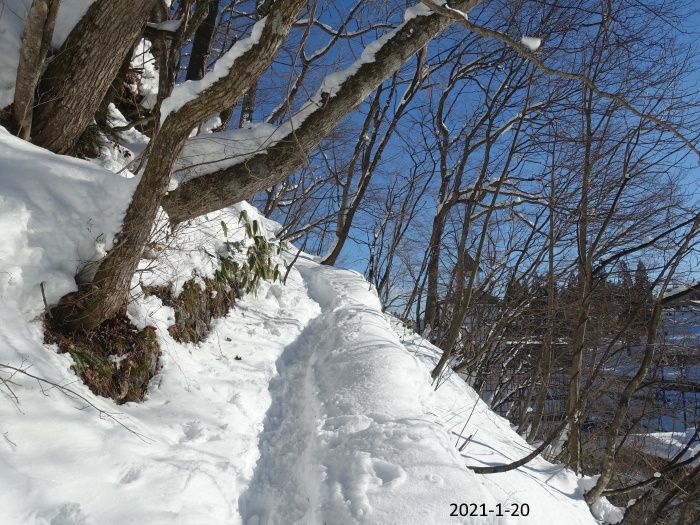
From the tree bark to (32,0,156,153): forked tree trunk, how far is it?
96 centimetres

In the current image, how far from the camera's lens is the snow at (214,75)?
2.05 meters

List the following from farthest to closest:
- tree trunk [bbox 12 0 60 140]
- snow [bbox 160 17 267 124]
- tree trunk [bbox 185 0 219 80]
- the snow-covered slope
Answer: tree trunk [bbox 185 0 219 80], tree trunk [bbox 12 0 60 140], snow [bbox 160 17 267 124], the snow-covered slope

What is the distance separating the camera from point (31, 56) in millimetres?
2674

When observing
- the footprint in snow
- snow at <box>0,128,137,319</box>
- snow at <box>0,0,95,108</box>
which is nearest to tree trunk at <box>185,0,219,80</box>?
snow at <box>0,0,95,108</box>

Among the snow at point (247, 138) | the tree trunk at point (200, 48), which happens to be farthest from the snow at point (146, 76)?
the snow at point (247, 138)

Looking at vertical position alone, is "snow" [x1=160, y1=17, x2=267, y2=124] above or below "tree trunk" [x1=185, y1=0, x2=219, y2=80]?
below

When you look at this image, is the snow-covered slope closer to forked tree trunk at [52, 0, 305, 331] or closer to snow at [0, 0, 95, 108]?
forked tree trunk at [52, 0, 305, 331]

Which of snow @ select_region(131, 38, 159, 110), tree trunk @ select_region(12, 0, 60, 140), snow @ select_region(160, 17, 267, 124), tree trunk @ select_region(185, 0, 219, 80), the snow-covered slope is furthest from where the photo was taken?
tree trunk @ select_region(185, 0, 219, 80)

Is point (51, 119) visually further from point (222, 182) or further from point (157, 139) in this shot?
point (157, 139)

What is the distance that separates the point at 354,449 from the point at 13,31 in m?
4.08

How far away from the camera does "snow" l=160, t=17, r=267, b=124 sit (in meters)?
2.05

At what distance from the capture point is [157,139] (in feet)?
7.04

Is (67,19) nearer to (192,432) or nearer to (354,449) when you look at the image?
(192,432)

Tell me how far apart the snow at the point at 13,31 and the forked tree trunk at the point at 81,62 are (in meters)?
0.07
